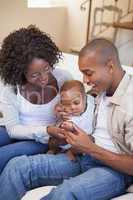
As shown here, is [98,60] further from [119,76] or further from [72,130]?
[72,130]

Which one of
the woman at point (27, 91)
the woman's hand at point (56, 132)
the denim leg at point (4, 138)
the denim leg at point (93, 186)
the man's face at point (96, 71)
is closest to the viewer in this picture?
the denim leg at point (93, 186)

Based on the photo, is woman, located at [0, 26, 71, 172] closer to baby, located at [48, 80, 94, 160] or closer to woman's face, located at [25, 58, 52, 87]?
woman's face, located at [25, 58, 52, 87]

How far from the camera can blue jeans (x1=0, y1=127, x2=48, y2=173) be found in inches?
61.6

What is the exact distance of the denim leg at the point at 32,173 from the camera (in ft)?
4.60

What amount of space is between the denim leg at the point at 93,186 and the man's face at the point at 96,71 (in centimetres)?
34

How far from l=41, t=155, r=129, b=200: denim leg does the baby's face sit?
291mm

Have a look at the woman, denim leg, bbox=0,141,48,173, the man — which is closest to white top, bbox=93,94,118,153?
the man

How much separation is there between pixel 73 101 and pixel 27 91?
291 mm

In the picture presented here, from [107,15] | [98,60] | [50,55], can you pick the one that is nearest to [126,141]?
[98,60]

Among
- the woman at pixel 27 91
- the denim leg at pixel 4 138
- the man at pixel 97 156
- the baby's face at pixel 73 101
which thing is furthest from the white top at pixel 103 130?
the denim leg at pixel 4 138

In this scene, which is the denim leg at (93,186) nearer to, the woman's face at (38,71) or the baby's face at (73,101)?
the baby's face at (73,101)

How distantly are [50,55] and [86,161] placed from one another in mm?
561

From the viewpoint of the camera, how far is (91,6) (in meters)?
5.14

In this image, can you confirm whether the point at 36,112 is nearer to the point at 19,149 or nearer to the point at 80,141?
the point at 19,149
